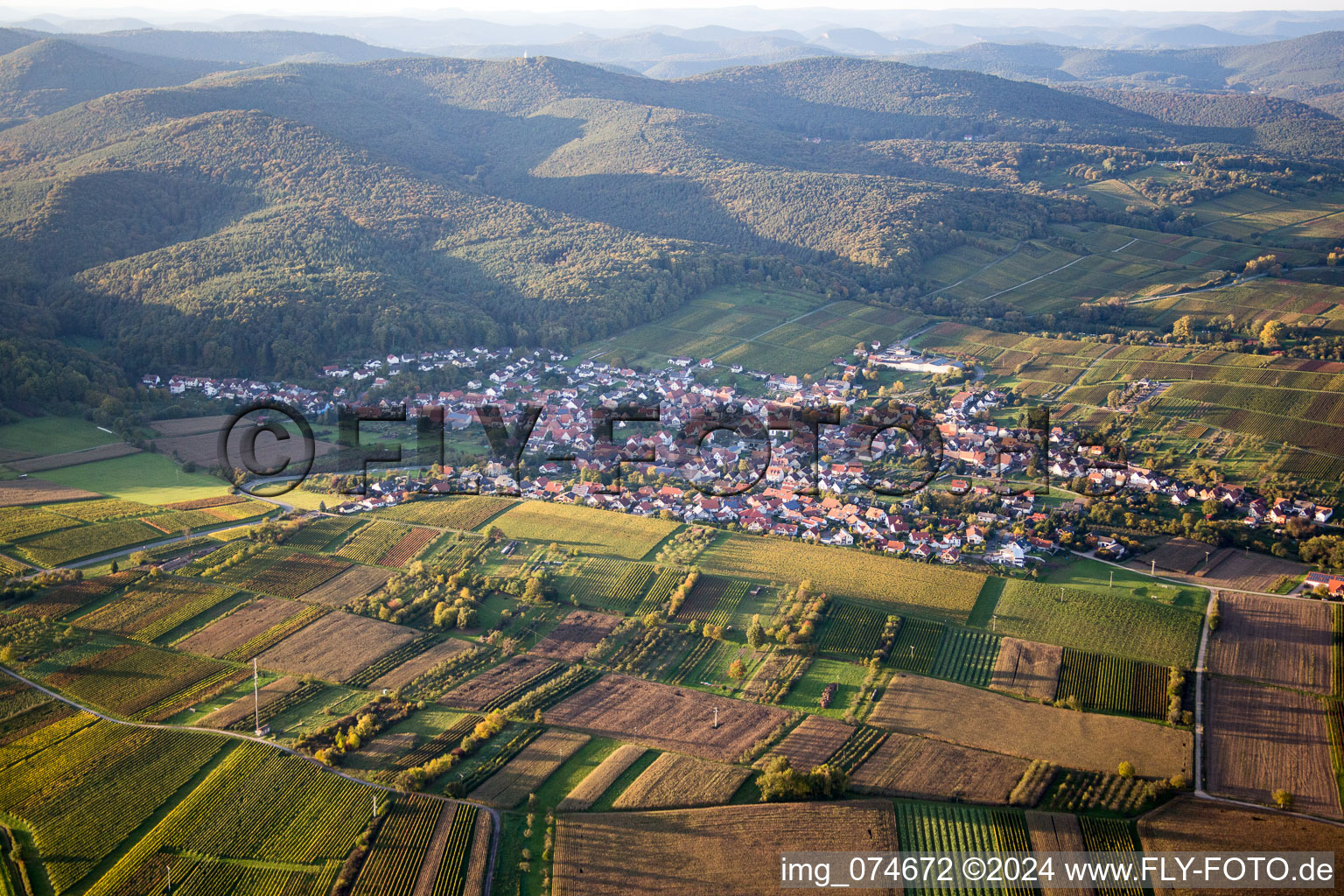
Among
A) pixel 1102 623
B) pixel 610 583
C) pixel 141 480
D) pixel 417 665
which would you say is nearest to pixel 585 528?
pixel 610 583

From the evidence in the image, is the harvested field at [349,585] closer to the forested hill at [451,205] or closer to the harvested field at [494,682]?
the harvested field at [494,682]

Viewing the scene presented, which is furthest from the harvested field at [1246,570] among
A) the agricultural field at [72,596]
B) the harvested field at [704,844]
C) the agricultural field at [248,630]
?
the agricultural field at [72,596]

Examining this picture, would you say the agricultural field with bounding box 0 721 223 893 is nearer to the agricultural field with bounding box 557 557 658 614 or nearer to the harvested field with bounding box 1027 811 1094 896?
the agricultural field with bounding box 557 557 658 614

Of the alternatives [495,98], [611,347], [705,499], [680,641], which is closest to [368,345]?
[611,347]

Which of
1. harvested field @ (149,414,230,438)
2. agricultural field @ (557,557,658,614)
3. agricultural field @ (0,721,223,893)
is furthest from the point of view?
harvested field @ (149,414,230,438)

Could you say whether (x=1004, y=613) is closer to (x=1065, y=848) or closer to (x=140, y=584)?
(x=1065, y=848)

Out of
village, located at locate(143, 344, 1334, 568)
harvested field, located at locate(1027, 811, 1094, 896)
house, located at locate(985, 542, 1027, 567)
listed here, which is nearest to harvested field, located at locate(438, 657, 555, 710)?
village, located at locate(143, 344, 1334, 568)
